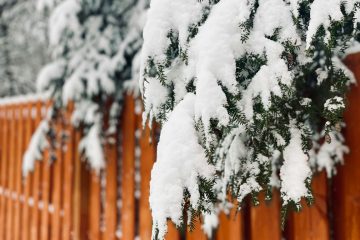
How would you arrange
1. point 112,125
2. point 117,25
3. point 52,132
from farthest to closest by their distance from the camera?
point 52,132 < point 117,25 < point 112,125

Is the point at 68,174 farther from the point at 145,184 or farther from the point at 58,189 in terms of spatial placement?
the point at 145,184

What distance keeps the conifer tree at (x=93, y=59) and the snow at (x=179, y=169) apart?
4.53 ft

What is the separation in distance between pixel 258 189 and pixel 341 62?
0.68 m

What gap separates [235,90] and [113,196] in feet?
5.83

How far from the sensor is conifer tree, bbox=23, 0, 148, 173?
9.21 ft

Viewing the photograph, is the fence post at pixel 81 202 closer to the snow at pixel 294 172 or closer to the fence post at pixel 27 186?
the fence post at pixel 27 186

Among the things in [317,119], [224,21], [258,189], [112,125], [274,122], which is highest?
[112,125]

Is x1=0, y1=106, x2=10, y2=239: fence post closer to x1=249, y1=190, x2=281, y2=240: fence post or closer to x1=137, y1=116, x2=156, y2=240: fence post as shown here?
x1=137, y1=116, x2=156, y2=240: fence post

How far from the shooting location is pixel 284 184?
1.33m

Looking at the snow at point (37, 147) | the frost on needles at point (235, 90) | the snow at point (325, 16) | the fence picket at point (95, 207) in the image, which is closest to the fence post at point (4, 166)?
the snow at point (37, 147)

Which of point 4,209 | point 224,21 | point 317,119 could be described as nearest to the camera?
point 224,21

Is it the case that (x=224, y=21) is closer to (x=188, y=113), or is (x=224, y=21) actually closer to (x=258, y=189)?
(x=188, y=113)

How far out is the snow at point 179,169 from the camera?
51.4 inches

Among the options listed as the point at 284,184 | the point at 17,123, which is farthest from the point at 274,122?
the point at 17,123
